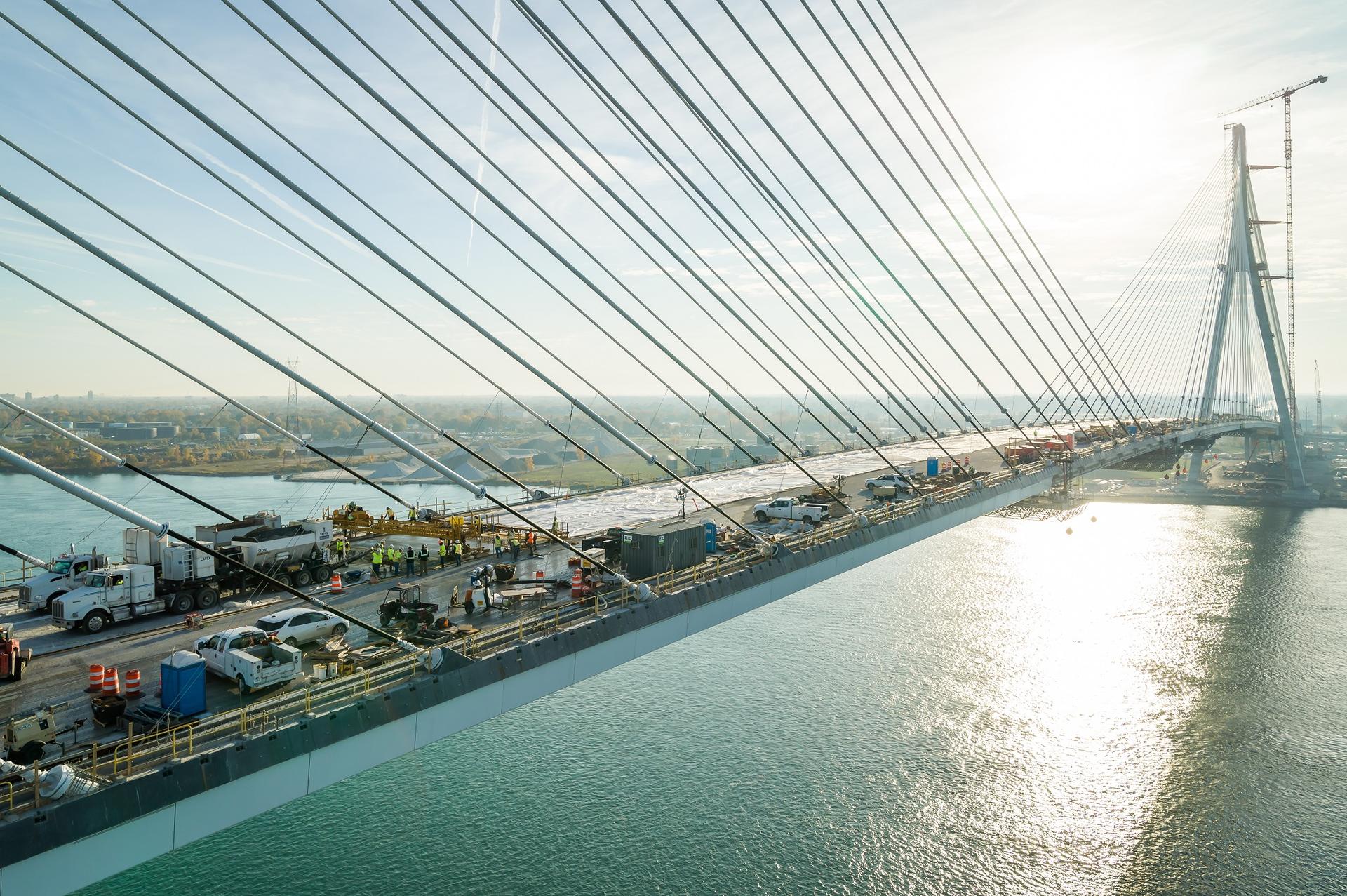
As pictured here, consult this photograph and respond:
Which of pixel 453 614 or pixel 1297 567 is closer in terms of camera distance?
pixel 453 614

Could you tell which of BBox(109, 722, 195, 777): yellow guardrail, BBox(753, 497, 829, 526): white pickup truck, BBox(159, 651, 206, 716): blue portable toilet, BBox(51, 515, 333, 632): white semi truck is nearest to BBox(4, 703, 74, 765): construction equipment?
BBox(109, 722, 195, 777): yellow guardrail

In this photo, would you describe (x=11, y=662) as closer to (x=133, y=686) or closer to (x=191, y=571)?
(x=133, y=686)

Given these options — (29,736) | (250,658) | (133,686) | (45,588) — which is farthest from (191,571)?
(29,736)

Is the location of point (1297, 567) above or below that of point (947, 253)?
below

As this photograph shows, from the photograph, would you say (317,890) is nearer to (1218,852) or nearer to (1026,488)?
(1218,852)

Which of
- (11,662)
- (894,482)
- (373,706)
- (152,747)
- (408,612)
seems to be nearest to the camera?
(152,747)

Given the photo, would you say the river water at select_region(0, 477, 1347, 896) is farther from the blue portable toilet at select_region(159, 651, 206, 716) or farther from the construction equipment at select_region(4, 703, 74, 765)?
the construction equipment at select_region(4, 703, 74, 765)

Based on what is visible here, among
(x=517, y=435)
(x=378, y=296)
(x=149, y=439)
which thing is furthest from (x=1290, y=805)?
(x=517, y=435)
